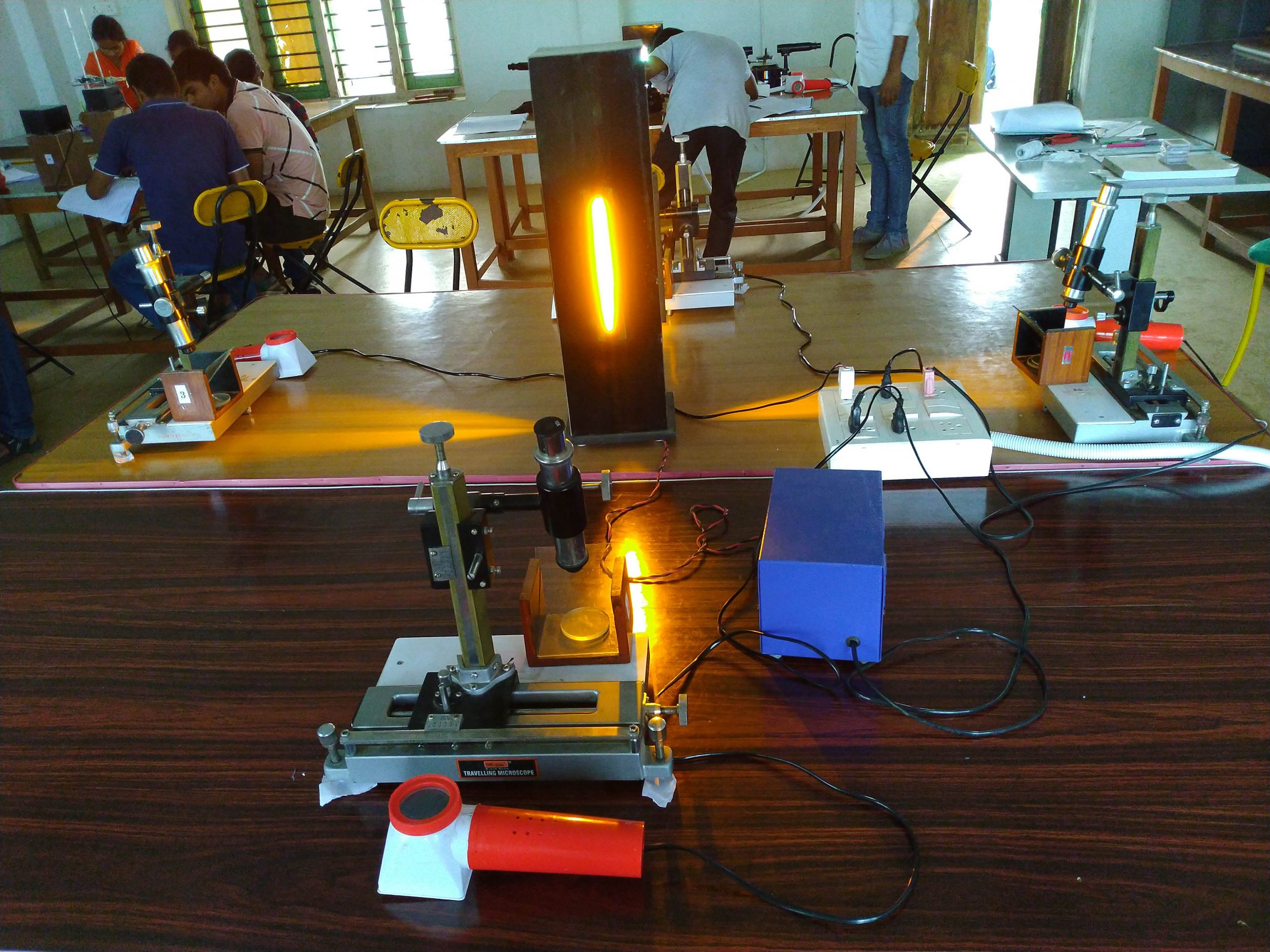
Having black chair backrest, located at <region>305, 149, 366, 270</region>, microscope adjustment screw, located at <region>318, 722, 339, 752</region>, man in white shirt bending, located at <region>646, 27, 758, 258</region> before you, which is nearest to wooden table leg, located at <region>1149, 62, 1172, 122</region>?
man in white shirt bending, located at <region>646, 27, 758, 258</region>

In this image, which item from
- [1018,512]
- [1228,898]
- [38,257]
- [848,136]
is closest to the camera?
[1228,898]

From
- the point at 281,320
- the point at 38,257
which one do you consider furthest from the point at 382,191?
the point at 281,320

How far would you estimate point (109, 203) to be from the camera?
346 cm

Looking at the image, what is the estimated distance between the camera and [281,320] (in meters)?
2.17

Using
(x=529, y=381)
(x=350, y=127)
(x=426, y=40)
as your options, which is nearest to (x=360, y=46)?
(x=426, y=40)

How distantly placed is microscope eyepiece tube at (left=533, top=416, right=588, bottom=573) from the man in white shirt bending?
291 cm

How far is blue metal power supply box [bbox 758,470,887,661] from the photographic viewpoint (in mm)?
981

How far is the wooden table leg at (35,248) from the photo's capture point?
14.9 ft

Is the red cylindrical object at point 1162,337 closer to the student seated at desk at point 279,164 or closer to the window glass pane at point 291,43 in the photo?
the student seated at desk at point 279,164

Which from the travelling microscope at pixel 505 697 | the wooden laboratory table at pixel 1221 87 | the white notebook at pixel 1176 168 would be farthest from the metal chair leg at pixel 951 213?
the travelling microscope at pixel 505 697

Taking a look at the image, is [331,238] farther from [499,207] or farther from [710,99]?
[710,99]

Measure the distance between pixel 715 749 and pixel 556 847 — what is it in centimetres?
21

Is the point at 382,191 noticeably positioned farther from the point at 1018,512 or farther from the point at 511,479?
the point at 1018,512

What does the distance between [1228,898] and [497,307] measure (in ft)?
5.92
